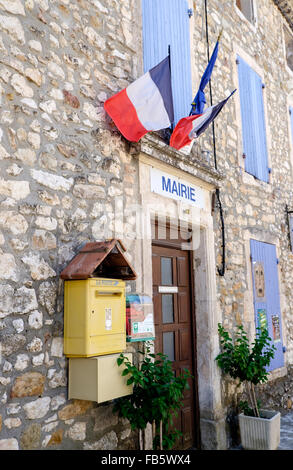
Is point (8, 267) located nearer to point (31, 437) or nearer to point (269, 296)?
point (31, 437)

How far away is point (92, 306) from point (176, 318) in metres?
1.66

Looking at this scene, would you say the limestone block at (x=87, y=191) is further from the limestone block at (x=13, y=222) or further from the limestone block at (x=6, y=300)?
the limestone block at (x=6, y=300)

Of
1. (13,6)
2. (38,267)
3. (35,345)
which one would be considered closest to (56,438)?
(35,345)

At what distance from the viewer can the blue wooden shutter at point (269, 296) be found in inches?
200

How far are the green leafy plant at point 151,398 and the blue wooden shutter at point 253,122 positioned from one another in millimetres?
3427

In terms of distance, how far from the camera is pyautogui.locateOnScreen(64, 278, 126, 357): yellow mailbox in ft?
7.89

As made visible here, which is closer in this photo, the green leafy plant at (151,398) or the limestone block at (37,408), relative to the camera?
the limestone block at (37,408)

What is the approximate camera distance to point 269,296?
5363mm

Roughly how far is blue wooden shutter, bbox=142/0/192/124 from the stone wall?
68 centimetres

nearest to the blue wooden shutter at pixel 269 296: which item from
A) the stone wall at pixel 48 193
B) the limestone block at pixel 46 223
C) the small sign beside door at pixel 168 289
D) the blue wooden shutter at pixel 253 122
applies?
the blue wooden shutter at pixel 253 122

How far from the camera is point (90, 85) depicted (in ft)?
9.95

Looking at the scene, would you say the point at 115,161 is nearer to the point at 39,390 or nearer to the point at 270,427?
the point at 39,390

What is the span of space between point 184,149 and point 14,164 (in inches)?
76.6
